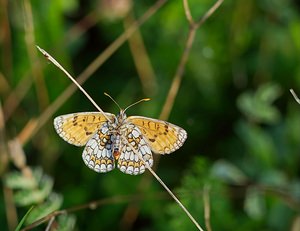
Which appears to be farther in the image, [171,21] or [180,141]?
[171,21]

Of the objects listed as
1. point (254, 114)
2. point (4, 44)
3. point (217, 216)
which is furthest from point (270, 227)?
point (4, 44)

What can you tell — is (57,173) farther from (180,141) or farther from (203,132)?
(180,141)

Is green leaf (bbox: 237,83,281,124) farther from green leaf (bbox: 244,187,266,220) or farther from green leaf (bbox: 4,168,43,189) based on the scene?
green leaf (bbox: 4,168,43,189)

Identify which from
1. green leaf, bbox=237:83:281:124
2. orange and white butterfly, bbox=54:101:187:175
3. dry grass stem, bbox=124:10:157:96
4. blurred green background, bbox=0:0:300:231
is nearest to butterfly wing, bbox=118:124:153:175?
orange and white butterfly, bbox=54:101:187:175

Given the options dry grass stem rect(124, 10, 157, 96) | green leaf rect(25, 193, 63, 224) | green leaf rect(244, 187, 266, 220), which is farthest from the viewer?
dry grass stem rect(124, 10, 157, 96)

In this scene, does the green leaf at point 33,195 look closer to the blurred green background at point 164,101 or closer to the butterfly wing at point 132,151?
the blurred green background at point 164,101

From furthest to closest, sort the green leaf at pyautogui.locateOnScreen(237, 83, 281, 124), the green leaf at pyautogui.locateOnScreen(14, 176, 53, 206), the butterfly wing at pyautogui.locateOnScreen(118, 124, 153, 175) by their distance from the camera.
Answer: the green leaf at pyautogui.locateOnScreen(237, 83, 281, 124) → the green leaf at pyautogui.locateOnScreen(14, 176, 53, 206) → the butterfly wing at pyautogui.locateOnScreen(118, 124, 153, 175)

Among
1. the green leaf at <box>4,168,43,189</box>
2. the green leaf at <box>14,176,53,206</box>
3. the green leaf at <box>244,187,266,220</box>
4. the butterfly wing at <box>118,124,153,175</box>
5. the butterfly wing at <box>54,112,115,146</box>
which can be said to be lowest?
the green leaf at <box>244,187,266,220</box>

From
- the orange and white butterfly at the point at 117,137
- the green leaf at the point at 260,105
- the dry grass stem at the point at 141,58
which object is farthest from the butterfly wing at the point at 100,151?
the dry grass stem at the point at 141,58
